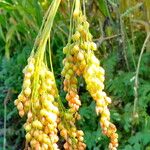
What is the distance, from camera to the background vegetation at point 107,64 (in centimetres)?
221

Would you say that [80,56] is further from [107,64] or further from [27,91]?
[107,64]

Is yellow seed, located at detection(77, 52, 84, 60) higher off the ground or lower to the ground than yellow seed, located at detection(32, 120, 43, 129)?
higher

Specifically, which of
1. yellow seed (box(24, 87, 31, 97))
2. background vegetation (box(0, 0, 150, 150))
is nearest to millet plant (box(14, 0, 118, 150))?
yellow seed (box(24, 87, 31, 97))

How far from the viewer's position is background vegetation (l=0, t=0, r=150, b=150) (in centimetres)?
→ 221

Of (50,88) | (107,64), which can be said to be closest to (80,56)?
(50,88)

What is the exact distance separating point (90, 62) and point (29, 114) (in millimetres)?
210

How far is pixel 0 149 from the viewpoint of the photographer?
7.93ft

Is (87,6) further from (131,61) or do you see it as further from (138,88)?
(138,88)

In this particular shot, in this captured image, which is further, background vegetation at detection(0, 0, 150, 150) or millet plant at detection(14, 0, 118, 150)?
background vegetation at detection(0, 0, 150, 150)

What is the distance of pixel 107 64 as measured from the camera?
243 cm

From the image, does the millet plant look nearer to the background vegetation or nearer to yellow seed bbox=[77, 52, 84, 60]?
yellow seed bbox=[77, 52, 84, 60]

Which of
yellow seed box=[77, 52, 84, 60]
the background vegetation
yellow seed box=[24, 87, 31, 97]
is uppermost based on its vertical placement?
yellow seed box=[77, 52, 84, 60]

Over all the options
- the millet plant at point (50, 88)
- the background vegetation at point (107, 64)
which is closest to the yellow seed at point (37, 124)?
the millet plant at point (50, 88)

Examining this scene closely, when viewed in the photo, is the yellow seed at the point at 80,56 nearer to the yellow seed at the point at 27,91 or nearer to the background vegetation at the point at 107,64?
the yellow seed at the point at 27,91
